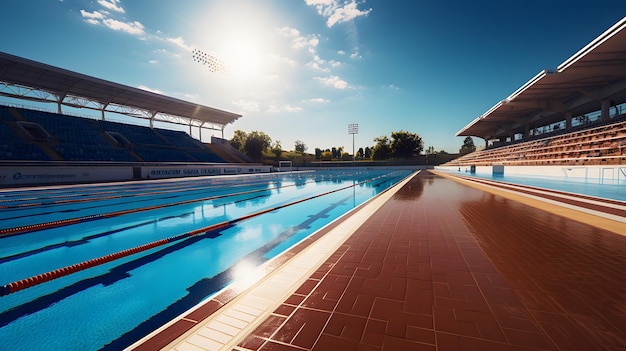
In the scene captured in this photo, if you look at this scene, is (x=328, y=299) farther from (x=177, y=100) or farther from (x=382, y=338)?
(x=177, y=100)

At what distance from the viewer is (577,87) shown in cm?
1891

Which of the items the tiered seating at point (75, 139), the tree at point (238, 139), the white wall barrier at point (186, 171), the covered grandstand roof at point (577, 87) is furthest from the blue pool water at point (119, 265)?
the tree at point (238, 139)

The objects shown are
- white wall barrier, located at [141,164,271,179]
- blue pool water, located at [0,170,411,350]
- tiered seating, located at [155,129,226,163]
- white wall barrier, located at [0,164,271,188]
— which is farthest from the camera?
tiered seating, located at [155,129,226,163]

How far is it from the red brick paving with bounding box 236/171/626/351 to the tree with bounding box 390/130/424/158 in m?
48.5

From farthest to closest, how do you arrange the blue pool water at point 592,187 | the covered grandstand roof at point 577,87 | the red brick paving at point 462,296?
the covered grandstand roof at point 577,87 < the blue pool water at point 592,187 < the red brick paving at point 462,296

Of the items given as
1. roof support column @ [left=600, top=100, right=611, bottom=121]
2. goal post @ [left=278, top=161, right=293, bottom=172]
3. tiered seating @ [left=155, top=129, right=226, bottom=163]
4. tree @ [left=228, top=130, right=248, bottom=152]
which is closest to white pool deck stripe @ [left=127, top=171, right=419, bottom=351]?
roof support column @ [left=600, top=100, right=611, bottom=121]

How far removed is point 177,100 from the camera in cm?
2831

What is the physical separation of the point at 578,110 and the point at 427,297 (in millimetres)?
33460

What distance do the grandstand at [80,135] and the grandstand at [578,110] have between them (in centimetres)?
2994

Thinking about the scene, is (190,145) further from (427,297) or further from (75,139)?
(427,297)

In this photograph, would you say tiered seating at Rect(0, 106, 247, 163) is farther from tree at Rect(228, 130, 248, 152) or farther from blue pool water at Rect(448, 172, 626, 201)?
blue pool water at Rect(448, 172, 626, 201)

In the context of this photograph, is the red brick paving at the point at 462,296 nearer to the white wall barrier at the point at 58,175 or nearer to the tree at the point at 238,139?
the white wall barrier at the point at 58,175

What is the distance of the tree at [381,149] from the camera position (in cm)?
5222

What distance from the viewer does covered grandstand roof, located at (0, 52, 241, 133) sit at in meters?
18.8
